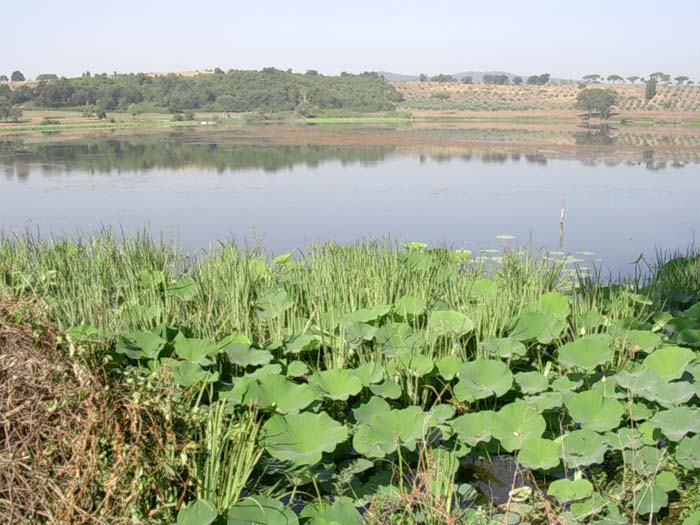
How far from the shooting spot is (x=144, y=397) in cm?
229

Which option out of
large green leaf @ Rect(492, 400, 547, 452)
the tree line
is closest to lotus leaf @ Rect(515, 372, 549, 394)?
large green leaf @ Rect(492, 400, 547, 452)

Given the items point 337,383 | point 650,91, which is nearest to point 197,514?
point 337,383

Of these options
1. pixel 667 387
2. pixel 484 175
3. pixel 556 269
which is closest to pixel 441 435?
pixel 667 387

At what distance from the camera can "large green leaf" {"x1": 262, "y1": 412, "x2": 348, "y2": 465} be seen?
7.99 ft

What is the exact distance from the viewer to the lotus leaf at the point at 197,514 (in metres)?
2.05

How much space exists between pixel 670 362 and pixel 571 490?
3.08 feet

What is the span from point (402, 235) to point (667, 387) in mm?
6551

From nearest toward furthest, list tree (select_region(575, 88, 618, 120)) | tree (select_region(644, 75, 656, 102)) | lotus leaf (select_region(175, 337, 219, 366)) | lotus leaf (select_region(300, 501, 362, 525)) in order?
lotus leaf (select_region(300, 501, 362, 525))
lotus leaf (select_region(175, 337, 219, 366))
tree (select_region(575, 88, 618, 120))
tree (select_region(644, 75, 656, 102))

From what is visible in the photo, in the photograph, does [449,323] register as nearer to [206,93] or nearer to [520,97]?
[206,93]

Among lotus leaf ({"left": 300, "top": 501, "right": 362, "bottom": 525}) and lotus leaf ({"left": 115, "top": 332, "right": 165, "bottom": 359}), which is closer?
lotus leaf ({"left": 300, "top": 501, "right": 362, "bottom": 525})

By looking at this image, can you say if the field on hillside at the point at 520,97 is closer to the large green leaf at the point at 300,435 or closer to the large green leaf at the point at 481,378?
the large green leaf at the point at 481,378

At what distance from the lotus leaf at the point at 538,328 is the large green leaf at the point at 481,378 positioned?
0.50 metres

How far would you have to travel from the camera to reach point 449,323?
11.2ft

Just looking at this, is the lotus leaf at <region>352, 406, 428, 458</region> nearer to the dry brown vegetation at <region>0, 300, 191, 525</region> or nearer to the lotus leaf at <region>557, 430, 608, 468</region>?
the lotus leaf at <region>557, 430, 608, 468</region>
